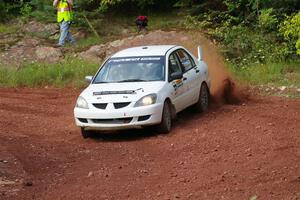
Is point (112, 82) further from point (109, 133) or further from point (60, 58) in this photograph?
point (60, 58)

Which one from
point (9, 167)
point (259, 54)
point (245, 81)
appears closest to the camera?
point (9, 167)

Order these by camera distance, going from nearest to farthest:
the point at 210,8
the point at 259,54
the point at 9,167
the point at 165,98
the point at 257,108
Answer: the point at 9,167 → the point at 165,98 → the point at 257,108 → the point at 259,54 → the point at 210,8

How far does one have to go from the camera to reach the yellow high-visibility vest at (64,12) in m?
23.9

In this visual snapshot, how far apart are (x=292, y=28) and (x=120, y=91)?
9839 mm

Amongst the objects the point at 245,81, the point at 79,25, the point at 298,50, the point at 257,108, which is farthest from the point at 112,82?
the point at 79,25

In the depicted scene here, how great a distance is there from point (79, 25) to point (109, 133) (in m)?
13.2

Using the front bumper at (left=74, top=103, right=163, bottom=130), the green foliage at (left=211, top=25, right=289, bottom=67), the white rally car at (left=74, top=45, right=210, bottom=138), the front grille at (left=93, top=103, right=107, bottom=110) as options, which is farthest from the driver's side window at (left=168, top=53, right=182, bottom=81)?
the green foliage at (left=211, top=25, right=289, bottom=67)

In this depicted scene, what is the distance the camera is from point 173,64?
47.2 ft

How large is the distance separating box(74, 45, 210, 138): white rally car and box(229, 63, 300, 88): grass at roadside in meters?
4.65

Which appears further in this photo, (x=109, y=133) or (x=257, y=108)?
(x=257, y=108)

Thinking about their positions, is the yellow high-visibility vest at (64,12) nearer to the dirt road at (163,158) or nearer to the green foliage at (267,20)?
the green foliage at (267,20)

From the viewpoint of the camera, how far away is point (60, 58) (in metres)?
23.0

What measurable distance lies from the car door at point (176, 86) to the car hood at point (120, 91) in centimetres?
33

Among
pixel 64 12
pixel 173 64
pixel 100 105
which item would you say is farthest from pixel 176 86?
pixel 64 12
